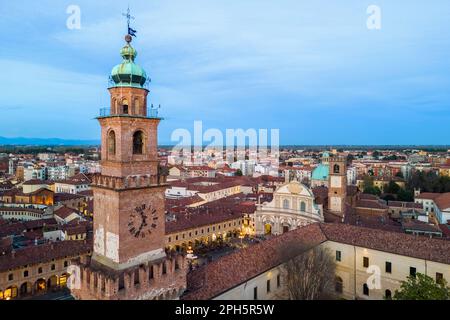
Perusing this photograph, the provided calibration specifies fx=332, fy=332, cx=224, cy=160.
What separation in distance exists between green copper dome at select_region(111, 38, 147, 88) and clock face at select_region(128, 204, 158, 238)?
248 inches

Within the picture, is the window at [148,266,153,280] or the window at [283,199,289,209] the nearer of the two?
the window at [148,266,153,280]

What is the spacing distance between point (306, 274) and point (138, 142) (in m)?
14.8


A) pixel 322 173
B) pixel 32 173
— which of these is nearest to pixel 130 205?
pixel 322 173

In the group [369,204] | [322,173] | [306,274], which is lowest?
[369,204]

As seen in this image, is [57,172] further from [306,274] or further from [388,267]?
[388,267]

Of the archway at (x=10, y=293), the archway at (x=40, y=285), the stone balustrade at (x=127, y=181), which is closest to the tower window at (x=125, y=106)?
the stone balustrade at (x=127, y=181)

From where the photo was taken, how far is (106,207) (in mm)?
16453

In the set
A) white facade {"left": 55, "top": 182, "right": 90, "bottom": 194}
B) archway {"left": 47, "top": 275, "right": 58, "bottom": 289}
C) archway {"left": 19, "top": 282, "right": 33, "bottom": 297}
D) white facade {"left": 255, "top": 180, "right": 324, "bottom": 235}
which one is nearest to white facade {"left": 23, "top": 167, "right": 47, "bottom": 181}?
white facade {"left": 55, "top": 182, "right": 90, "bottom": 194}

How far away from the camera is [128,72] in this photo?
656 inches

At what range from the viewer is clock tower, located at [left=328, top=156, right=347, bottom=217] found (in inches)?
1827

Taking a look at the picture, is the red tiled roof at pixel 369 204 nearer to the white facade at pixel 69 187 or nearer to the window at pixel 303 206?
the window at pixel 303 206

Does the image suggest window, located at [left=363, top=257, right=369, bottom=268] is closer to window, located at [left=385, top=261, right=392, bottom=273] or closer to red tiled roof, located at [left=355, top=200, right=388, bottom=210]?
window, located at [left=385, top=261, right=392, bottom=273]

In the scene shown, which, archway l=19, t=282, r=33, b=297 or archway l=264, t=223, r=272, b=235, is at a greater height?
archway l=264, t=223, r=272, b=235

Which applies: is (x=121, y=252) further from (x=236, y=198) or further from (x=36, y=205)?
(x=36, y=205)
